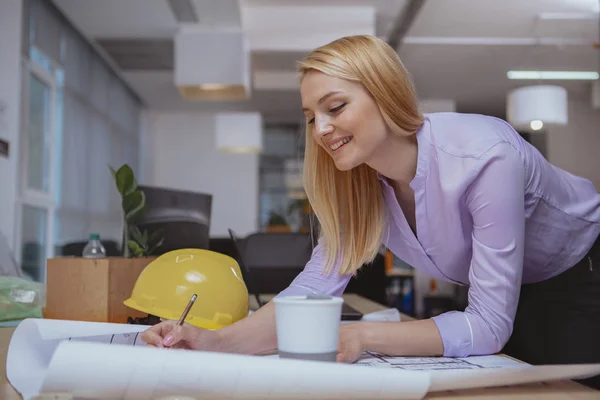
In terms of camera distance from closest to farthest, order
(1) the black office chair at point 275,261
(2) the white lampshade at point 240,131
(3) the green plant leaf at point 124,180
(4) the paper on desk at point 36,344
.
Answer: (4) the paper on desk at point 36,344, (3) the green plant leaf at point 124,180, (1) the black office chair at point 275,261, (2) the white lampshade at point 240,131

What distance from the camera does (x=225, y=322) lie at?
1.02 m

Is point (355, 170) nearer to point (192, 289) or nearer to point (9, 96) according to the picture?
point (192, 289)

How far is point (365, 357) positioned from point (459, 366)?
14cm

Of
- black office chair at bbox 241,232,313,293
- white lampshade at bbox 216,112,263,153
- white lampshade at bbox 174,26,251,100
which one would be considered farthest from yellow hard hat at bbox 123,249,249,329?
white lampshade at bbox 216,112,263,153

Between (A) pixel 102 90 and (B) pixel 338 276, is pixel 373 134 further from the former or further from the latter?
(A) pixel 102 90

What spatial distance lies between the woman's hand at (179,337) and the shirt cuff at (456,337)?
35 cm

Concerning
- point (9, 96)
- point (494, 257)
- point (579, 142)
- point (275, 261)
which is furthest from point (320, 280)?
point (579, 142)

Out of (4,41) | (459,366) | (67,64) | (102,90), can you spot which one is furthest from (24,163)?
(459,366)

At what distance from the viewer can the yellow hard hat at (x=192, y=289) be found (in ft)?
3.17

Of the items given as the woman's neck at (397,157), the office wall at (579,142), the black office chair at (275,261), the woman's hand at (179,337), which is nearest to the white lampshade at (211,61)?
Result: the black office chair at (275,261)

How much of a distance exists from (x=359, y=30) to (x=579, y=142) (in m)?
5.25

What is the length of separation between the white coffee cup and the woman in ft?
0.52

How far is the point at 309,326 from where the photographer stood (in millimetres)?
641

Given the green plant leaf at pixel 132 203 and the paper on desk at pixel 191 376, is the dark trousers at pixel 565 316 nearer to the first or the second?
the paper on desk at pixel 191 376
